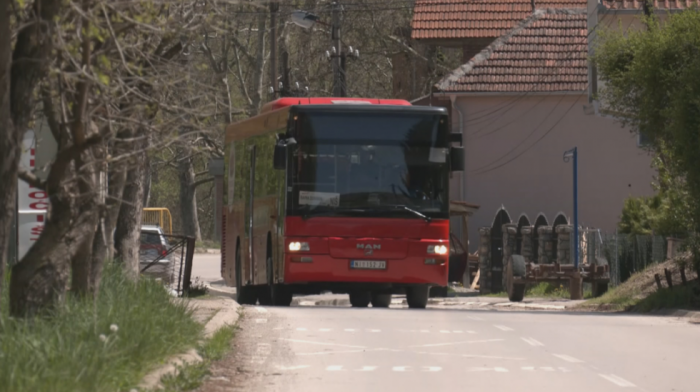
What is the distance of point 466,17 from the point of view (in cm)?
4766

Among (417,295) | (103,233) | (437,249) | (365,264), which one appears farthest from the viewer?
(417,295)

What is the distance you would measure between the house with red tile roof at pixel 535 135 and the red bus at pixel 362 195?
71.4 feet

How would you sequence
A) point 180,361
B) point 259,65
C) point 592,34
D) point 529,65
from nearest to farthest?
point 180,361, point 592,34, point 529,65, point 259,65

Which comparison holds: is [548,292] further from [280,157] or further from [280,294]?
[280,157]

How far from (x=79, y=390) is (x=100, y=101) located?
285cm

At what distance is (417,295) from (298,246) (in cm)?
258

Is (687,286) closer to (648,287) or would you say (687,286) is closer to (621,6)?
(648,287)

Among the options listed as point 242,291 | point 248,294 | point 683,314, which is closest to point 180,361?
point 683,314

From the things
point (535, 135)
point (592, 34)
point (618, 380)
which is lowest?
point (618, 380)

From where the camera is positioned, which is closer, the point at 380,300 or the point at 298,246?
the point at 298,246

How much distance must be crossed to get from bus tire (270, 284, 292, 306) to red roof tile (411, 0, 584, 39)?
24576 millimetres

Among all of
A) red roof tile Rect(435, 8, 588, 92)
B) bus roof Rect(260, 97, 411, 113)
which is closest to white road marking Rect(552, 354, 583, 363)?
bus roof Rect(260, 97, 411, 113)

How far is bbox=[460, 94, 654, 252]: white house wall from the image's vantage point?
42938 millimetres

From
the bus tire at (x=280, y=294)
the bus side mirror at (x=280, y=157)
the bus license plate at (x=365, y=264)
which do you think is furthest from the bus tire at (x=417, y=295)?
the bus side mirror at (x=280, y=157)
